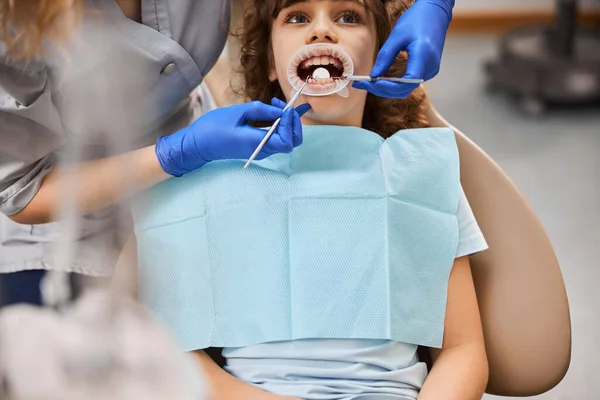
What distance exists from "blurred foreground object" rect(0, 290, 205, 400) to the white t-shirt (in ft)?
1.64

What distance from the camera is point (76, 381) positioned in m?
0.69

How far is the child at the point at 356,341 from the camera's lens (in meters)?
1.23

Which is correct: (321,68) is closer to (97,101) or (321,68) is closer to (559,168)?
(97,101)

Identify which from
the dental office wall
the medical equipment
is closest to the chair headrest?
the medical equipment

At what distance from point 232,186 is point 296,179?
4.0 inches

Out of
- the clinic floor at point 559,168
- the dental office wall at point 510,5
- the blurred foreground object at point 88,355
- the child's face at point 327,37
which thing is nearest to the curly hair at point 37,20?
the blurred foreground object at point 88,355

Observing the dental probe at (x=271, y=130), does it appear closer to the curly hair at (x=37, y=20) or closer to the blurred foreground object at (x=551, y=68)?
the curly hair at (x=37, y=20)

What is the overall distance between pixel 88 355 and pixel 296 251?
61cm

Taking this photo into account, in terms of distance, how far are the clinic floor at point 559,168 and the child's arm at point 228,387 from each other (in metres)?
1.02

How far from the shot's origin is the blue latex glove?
48.5 inches

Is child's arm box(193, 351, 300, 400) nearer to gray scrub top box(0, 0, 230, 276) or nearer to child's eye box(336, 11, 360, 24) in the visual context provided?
gray scrub top box(0, 0, 230, 276)

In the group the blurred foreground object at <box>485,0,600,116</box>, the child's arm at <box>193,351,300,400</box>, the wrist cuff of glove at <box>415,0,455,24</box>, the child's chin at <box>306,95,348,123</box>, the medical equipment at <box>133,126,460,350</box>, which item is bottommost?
the child's arm at <box>193,351,300,400</box>

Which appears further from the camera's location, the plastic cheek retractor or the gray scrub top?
the plastic cheek retractor

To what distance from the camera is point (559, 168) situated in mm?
3197
